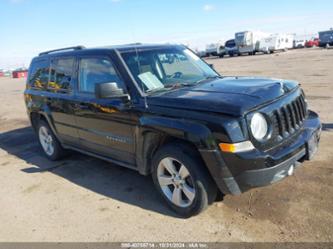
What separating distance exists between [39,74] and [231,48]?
4287 centimetres

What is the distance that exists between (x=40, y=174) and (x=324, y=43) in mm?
47474

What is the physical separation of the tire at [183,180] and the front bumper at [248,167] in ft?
0.62

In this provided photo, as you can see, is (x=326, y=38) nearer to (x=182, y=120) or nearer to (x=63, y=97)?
(x=63, y=97)

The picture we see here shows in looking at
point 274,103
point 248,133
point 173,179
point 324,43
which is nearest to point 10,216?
point 173,179

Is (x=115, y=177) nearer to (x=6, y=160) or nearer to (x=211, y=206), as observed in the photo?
(x=211, y=206)

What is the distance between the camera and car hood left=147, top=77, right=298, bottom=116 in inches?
131

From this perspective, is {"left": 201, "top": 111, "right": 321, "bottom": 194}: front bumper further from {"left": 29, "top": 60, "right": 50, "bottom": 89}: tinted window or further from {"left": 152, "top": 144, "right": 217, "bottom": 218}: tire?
{"left": 29, "top": 60, "right": 50, "bottom": 89}: tinted window

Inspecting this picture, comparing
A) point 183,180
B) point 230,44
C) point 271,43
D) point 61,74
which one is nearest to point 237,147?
point 183,180

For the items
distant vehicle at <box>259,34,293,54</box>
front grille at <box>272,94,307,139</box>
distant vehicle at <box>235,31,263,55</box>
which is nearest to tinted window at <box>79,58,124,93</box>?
front grille at <box>272,94,307,139</box>

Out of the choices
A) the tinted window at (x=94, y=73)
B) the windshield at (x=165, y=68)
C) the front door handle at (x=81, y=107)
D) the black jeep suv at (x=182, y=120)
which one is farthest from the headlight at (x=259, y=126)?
the front door handle at (x=81, y=107)

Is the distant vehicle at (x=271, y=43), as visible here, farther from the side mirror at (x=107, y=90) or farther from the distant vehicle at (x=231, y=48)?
the side mirror at (x=107, y=90)

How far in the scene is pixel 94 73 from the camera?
474 cm

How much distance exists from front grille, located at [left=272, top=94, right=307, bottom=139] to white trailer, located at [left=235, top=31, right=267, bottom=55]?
4193 centimetres

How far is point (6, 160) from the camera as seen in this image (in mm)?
6719
